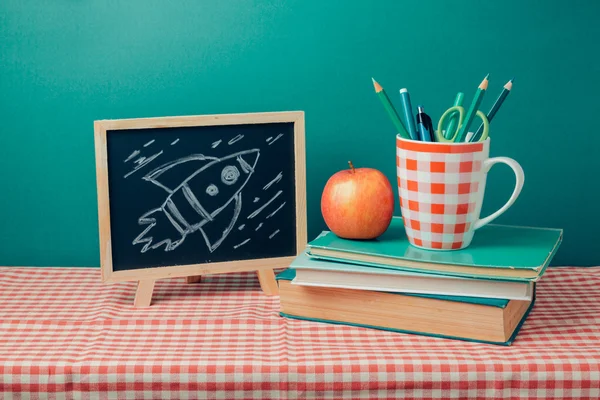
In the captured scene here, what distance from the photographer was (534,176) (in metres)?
1.40

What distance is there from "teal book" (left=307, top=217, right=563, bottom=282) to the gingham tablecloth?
10 centimetres

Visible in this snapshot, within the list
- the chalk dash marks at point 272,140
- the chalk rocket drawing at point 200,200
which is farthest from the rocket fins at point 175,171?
the chalk dash marks at point 272,140

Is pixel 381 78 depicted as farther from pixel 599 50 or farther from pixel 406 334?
pixel 406 334

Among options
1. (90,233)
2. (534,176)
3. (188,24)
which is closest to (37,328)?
(90,233)

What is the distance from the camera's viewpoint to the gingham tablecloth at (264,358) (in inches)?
37.1

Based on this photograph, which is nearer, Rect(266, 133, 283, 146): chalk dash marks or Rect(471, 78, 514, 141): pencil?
Rect(471, 78, 514, 141): pencil

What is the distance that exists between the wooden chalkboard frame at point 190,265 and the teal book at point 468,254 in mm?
117

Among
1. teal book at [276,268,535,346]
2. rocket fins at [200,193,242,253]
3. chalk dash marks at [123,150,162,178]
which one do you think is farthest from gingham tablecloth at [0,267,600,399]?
chalk dash marks at [123,150,162,178]

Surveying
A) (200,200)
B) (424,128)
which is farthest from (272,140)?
(424,128)

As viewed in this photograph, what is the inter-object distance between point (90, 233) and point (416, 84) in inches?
26.6

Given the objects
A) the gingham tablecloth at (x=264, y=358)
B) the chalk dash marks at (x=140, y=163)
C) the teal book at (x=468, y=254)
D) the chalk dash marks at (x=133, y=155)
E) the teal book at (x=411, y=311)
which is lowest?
the gingham tablecloth at (x=264, y=358)

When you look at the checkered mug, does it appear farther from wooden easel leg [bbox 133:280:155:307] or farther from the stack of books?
wooden easel leg [bbox 133:280:155:307]

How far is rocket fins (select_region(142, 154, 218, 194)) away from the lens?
1.20m

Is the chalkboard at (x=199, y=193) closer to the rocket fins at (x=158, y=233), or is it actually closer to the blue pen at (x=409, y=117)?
the rocket fins at (x=158, y=233)
